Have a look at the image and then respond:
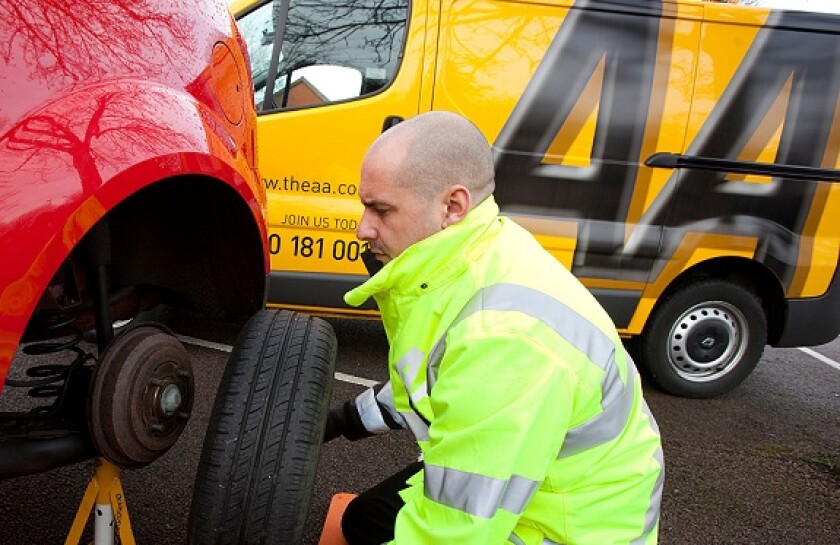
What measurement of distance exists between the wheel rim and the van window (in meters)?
2.09

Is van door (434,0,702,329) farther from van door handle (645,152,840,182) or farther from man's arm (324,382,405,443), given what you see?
man's arm (324,382,405,443)

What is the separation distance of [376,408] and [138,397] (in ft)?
→ 2.34

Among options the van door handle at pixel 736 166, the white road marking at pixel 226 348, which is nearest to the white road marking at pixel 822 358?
the van door handle at pixel 736 166

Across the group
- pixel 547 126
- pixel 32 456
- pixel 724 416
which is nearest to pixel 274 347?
pixel 32 456

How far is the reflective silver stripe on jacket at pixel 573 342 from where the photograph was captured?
3.97ft

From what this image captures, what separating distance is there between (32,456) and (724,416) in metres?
3.44

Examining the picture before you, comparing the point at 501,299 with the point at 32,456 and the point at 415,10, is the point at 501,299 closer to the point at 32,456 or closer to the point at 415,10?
the point at 32,456

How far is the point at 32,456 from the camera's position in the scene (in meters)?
1.41

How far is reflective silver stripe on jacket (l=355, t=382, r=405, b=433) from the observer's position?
1.96 metres

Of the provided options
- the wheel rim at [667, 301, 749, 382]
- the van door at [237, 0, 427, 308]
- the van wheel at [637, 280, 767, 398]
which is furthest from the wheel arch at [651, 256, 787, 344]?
the van door at [237, 0, 427, 308]

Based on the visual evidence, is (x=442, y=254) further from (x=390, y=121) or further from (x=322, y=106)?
(x=322, y=106)

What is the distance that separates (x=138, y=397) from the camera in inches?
56.6

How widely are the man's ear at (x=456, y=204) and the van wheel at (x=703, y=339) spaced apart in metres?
2.86

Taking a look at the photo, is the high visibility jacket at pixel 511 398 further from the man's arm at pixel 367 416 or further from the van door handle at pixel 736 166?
the van door handle at pixel 736 166
